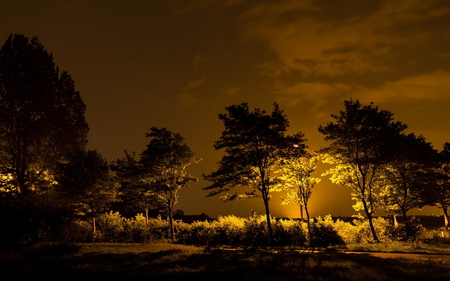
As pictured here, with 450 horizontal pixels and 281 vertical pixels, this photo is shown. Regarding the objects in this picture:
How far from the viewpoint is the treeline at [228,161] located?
23453 millimetres

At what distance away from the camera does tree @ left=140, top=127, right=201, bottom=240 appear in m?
28.8

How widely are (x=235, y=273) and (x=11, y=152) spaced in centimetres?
2147

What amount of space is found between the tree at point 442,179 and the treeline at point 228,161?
121 mm

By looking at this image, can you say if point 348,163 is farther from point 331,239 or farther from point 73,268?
point 73,268

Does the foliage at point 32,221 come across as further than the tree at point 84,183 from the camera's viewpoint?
No

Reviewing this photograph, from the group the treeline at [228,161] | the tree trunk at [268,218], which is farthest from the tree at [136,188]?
the tree trunk at [268,218]

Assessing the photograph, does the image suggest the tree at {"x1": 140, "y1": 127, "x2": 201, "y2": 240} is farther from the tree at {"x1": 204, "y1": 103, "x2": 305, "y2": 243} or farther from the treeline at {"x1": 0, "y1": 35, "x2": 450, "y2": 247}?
the tree at {"x1": 204, "y1": 103, "x2": 305, "y2": 243}

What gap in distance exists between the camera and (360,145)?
83.7 feet

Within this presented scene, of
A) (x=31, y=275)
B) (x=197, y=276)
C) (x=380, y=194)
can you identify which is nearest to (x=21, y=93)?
(x=31, y=275)

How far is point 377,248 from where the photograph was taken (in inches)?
757

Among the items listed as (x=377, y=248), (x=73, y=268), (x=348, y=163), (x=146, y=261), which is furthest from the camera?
(x=348, y=163)

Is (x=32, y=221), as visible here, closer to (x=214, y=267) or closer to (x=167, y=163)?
(x=214, y=267)

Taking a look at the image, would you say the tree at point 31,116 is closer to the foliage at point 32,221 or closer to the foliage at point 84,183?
the foliage at point 84,183

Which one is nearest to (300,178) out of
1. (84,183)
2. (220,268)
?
(220,268)
